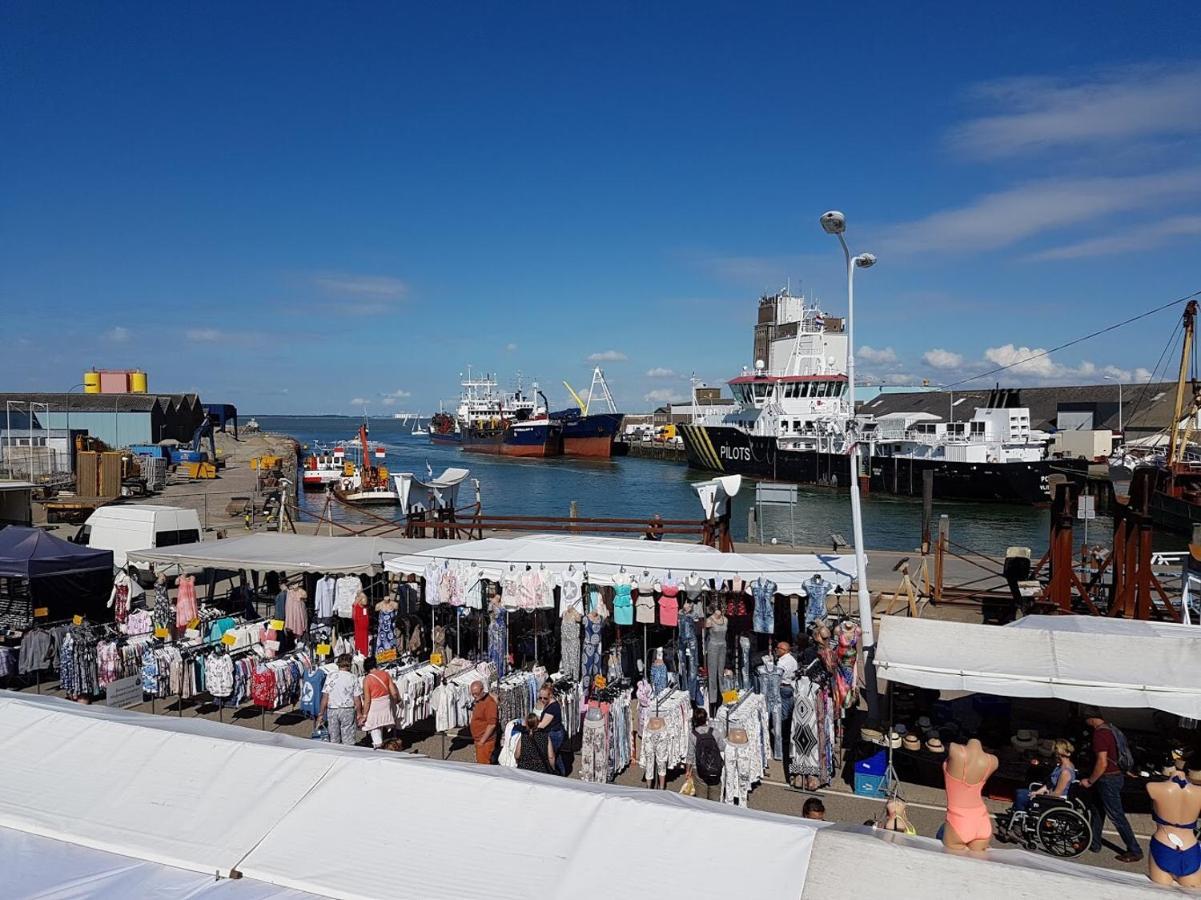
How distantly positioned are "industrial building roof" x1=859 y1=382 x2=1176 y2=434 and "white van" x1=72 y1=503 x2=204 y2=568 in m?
55.6

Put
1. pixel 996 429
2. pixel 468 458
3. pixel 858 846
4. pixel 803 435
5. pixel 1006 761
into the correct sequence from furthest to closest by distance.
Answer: pixel 468 458, pixel 803 435, pixel 996 429, pixel 1006 761, pixel 858 846

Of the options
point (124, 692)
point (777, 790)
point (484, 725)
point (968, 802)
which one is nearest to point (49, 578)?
point (124, 692)

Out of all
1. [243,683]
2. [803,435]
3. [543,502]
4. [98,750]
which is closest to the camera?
[98,750]

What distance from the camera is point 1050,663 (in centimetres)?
715

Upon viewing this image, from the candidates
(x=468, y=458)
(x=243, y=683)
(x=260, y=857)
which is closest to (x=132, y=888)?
(x=260, y=857)

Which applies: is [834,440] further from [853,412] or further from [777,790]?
[777,790]

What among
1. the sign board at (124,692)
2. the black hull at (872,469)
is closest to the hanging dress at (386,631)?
the sign board at (124,692)

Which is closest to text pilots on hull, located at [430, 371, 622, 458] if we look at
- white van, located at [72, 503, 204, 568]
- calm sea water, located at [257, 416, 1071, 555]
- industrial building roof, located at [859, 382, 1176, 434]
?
calm sea water, located at [257, 416, 1071, 555]

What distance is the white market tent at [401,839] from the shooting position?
139 inches

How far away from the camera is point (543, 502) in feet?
175

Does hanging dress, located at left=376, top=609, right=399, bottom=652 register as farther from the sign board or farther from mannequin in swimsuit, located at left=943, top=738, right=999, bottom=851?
mannequin in swimsuit, located at left=943, top=738, right=999, bottom=851

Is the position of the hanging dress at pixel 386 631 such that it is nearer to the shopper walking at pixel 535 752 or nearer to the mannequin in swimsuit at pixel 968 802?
the shopper walking at pixel 535 752

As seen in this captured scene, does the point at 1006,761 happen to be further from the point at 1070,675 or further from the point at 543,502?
the point at 543,502

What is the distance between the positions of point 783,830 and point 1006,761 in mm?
5500
